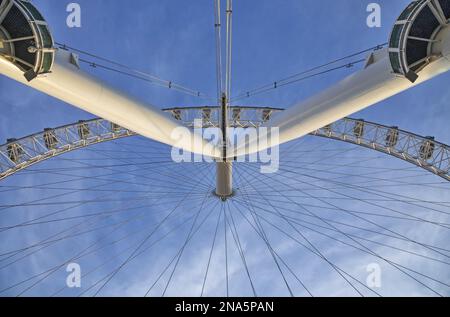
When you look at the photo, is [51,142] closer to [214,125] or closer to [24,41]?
[214,125]

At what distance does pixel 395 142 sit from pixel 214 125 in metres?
→ 12.7

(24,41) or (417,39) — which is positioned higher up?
(24,41)

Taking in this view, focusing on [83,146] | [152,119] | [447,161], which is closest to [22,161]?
[83,146]

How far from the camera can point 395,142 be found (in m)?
29.1

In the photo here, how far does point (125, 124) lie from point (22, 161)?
63.5 ft

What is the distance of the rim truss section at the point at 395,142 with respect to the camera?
27844 mm

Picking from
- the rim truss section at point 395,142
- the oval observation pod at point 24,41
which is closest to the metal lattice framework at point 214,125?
the rim truss section at point 395,142

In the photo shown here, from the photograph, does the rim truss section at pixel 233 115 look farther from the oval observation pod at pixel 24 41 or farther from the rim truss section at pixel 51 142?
the oval observation pod at pixel 24 41

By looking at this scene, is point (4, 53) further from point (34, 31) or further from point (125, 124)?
point (125, 124)

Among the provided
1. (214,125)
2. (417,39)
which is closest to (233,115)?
(214,125)

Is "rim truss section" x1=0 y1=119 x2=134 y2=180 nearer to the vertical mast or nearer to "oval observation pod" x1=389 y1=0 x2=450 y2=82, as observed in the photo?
the vertical mast

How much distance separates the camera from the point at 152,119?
42.9 ft

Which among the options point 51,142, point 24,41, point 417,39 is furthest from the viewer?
point 51,142

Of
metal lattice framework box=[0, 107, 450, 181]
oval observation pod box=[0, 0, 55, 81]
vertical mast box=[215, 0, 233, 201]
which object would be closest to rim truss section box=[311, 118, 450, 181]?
metal lattice framework box=[0, 107, 450, 181]
